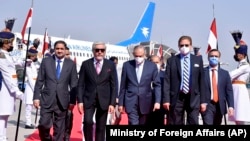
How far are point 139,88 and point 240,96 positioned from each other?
1.98 m

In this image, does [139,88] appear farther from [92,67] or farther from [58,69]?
[58,69]

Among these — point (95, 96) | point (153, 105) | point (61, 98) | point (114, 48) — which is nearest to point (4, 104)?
point (61, 98)

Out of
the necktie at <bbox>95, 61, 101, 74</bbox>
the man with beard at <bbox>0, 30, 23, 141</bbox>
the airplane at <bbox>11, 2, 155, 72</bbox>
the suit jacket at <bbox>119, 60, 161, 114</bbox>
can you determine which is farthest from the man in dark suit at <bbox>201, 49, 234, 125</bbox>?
the airplane at <bbox>11, 2, 155, 72</bbox>

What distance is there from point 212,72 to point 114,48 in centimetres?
4074

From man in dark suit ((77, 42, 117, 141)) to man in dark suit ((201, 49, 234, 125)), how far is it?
64.7 inches

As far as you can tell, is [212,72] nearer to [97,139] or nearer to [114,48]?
[97,139]

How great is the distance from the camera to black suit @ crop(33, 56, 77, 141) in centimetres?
664

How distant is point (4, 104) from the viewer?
6.61 m

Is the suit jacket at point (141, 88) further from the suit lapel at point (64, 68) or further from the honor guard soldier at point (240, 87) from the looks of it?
the honor guard soldier at point (240, 87)

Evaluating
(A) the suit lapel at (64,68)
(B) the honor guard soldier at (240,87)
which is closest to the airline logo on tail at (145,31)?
(B) the honor guard soldier at (240,87)

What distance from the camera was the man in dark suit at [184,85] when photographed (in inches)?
254

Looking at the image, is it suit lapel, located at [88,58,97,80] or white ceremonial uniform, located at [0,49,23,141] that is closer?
white ceremonial uniform, located at [0,49,23,141]

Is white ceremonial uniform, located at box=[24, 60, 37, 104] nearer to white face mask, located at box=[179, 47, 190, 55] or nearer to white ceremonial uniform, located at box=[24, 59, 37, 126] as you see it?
white ceremonial uniform, located at box=[24, 59, 37, 126]

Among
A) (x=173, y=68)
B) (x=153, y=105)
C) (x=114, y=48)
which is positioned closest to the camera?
(x=173, y=68)
